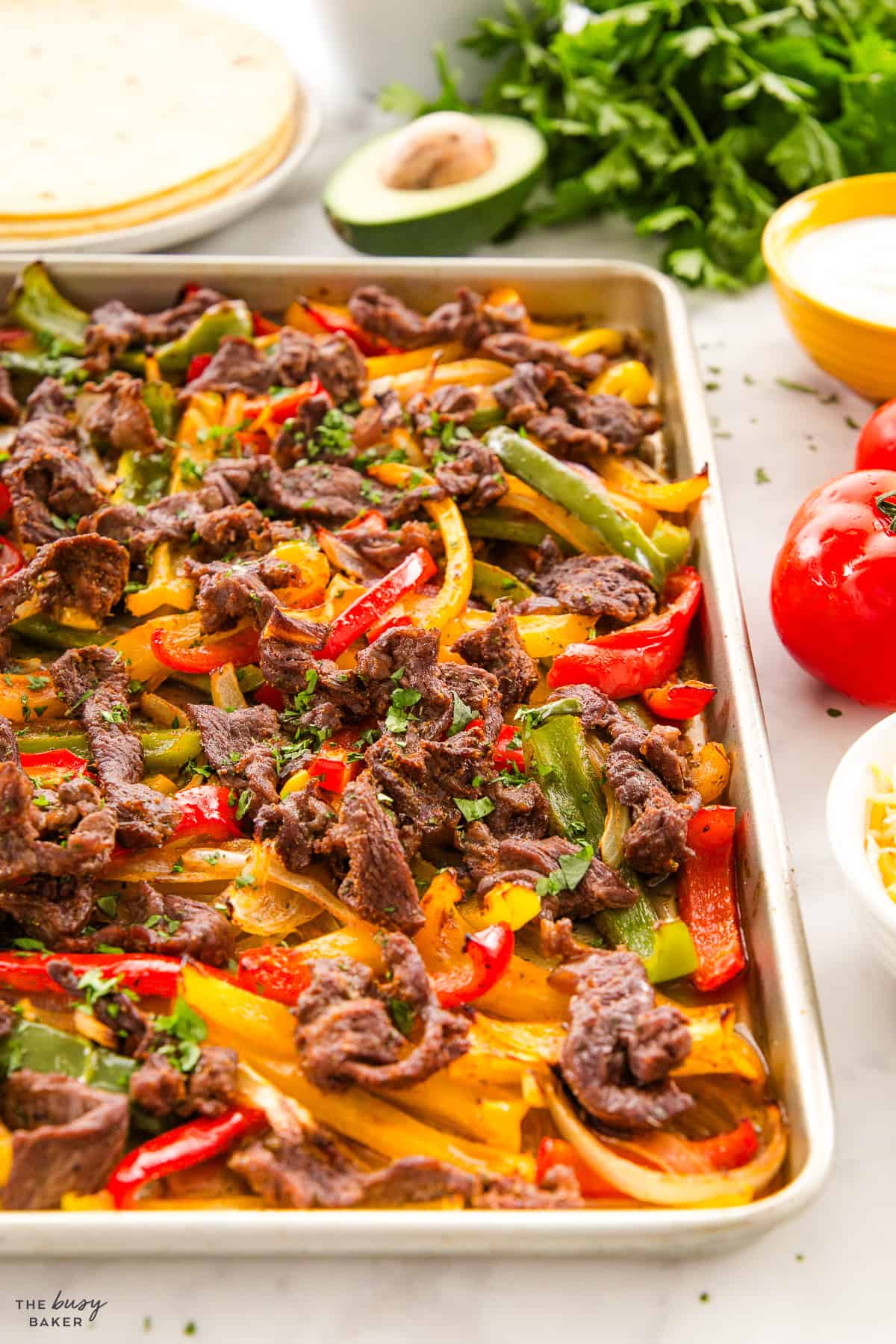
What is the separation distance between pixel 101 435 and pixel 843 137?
3.41m

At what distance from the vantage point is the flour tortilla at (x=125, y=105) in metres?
5.18

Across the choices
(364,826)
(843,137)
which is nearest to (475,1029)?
(364,826)

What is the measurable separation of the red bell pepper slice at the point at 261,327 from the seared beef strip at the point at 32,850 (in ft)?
8.05

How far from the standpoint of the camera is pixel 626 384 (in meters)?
4.59

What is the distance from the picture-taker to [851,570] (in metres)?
3.59

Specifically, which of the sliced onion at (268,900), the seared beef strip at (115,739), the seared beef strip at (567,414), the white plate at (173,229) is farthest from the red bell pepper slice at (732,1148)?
the white plate at (173,229)

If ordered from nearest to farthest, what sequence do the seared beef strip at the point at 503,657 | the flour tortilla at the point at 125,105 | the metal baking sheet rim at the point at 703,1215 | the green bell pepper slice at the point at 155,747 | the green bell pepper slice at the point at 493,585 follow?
the metal baking sheet rim at the point at 703,1215 → the green bell pepper slice at the point at 155,747 → the seared beef strip at the point at 503,657 → the green bell pepper slice at the point at 493,585 → the flour tortilla at the point at 125,105

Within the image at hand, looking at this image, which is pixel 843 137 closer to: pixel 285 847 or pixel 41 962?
pixel 285 847

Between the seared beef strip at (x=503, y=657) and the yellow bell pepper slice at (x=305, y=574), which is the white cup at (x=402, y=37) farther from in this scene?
the seared beef strip at (x=503, y=657)

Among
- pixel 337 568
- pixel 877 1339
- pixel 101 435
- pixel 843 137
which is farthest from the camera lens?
pixel 843 137

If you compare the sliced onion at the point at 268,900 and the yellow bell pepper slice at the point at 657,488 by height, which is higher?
the yellow bell pepper slice at the point at 657,488

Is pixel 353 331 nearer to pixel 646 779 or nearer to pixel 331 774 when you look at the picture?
pixel 331 774

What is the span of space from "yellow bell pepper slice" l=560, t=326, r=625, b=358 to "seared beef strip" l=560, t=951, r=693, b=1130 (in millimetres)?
2757

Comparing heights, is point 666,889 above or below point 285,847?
below
